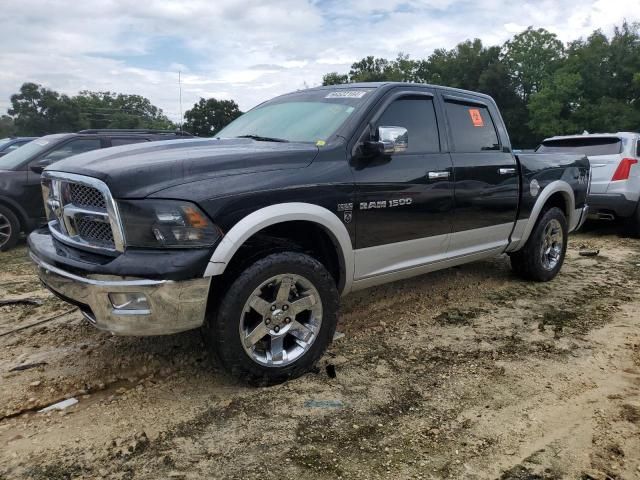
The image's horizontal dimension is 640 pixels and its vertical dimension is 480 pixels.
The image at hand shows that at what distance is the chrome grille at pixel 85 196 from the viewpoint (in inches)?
111

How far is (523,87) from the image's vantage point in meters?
47.6

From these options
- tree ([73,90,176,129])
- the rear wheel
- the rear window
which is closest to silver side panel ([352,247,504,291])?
the rear window

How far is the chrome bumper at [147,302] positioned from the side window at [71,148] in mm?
5525

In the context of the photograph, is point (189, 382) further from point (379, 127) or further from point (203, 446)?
point (379, 127)

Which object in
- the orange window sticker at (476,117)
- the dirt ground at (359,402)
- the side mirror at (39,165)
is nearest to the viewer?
the dirt ground at (359,402)

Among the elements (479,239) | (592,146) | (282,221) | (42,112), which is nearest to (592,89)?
(592,146)

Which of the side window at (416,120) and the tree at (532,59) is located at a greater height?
the tree at (532,59)

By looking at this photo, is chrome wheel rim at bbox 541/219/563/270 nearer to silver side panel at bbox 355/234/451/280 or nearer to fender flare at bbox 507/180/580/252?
fender flare at bbox 507/180/580/252

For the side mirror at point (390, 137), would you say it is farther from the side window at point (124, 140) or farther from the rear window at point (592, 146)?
the side window at point (124, 140)

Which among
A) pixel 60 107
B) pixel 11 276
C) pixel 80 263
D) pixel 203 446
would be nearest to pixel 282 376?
pixel 203 446

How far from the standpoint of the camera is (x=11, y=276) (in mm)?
5809

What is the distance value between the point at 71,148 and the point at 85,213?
18.2ft

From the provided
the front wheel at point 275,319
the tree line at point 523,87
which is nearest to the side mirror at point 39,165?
the front wheel at point 275,319

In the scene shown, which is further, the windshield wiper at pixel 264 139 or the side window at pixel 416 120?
the side window at pixel 416 120
